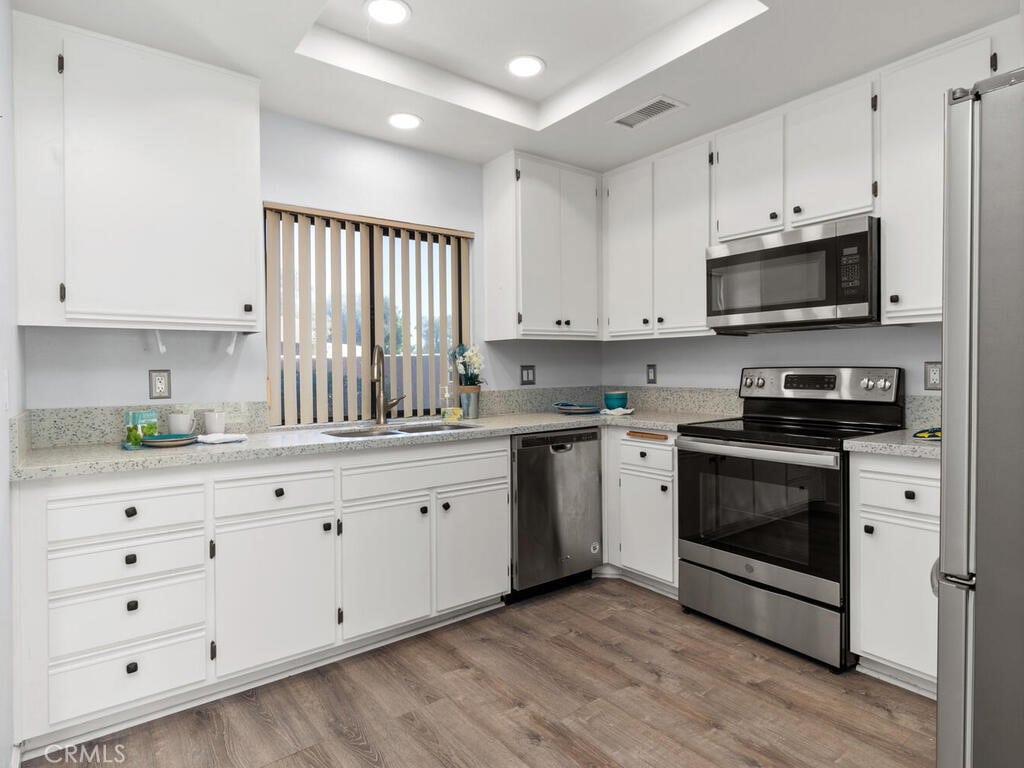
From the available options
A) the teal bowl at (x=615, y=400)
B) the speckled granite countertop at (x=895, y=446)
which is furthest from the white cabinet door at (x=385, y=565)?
the speckled granite countertop at (x=895, y=446)

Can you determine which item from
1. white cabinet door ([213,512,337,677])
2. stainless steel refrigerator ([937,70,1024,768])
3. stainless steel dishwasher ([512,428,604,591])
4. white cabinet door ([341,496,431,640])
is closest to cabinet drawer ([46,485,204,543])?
white cabinet door ([213,512,337,677])

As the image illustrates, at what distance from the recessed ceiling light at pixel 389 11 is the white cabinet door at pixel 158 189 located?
0.60 metres

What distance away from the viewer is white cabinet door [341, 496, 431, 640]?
252 centimetres

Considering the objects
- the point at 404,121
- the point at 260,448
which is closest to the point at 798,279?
the point at 404,121

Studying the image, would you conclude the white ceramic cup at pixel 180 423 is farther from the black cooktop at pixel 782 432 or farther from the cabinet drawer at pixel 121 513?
the black cooktop at pixel 782 432

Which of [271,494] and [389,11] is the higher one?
[389,11]

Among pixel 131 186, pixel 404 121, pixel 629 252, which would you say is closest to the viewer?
pixel 131 186

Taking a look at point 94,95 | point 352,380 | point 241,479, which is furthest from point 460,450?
point 94,95

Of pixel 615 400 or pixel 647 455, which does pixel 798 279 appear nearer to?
pixel 647 455

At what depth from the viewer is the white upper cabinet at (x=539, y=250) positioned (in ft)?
11.3

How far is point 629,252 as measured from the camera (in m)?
3.63

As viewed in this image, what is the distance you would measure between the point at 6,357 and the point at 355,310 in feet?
5.07

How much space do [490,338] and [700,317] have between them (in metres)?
1.20

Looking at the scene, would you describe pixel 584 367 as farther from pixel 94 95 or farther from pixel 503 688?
pixel 94 95
